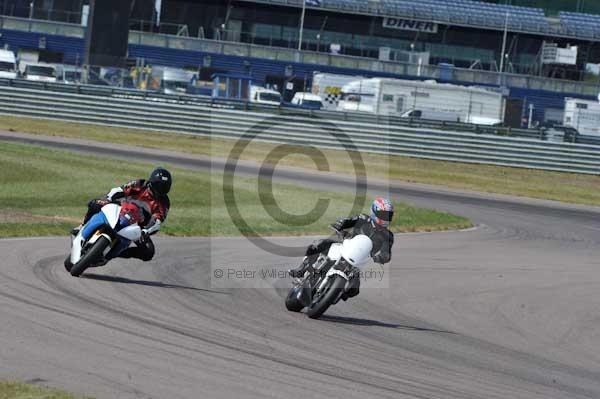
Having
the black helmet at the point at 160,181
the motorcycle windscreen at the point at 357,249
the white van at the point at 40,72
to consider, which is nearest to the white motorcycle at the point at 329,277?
the motorcycle windscreen at the point at 357,249

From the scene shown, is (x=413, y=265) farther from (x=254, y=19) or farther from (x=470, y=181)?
(x=254, y=19)

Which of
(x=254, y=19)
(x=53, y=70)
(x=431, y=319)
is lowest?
(x=431, y=319)

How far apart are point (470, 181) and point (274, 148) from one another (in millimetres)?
7339

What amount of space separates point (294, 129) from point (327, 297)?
2759 centimetres

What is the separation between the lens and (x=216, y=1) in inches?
2554

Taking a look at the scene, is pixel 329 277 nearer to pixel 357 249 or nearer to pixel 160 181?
pixel 357 249

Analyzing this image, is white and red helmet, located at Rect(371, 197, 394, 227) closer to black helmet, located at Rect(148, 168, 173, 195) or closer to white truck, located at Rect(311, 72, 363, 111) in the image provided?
black helmet, located at Rect(148, 168, 173, 195)

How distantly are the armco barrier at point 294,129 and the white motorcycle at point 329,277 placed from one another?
26882mm

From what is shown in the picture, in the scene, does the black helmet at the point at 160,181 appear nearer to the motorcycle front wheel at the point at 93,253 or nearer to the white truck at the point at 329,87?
the motorcycle front wheel at the point at 93,253

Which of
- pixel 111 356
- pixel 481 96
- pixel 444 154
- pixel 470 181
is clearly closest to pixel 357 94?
pixel 481 96

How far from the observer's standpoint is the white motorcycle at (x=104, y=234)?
1208 cm

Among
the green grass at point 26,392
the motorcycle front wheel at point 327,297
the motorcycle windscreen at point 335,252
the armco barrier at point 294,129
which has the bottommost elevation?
the green grass at point 26,392

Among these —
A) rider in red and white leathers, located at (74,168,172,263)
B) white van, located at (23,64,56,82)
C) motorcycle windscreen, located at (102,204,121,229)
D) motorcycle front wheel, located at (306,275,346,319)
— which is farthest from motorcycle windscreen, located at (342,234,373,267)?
white van, located at (23,64,56,82)

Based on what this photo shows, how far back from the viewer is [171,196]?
2433 centimetres
